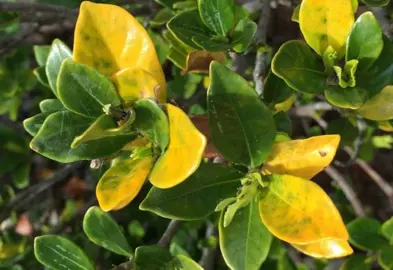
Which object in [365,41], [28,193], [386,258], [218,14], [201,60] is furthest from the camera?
[28,193]

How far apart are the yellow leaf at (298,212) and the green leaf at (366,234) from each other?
1.50 ft

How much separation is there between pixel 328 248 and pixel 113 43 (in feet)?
1.29

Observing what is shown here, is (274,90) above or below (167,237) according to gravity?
above

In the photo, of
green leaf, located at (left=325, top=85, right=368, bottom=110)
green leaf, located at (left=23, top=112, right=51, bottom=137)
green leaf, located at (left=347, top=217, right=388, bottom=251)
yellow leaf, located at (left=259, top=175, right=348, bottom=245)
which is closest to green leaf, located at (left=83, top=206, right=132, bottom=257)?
green leaf, located at (left=23, top=112, right=51, bottom=137)

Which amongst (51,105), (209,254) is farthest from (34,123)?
(209,254)

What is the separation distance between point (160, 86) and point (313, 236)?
0.91ft

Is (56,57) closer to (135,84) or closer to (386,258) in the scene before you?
(135,84)

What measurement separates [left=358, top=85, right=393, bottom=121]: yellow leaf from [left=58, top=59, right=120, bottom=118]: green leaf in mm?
383

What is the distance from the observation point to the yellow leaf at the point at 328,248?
0.83m

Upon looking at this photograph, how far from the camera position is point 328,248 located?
85 cm

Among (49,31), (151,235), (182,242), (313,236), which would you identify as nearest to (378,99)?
(313,236)

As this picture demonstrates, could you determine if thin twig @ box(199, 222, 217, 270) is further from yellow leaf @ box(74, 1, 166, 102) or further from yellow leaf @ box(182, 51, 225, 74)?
yellow leaf @ box(74, 1, 166, 102)

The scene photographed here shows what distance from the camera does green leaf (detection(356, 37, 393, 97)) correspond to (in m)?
0.95

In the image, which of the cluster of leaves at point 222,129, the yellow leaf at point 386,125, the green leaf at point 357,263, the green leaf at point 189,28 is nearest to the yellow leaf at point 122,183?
the cluster of leaves at point 222,129
